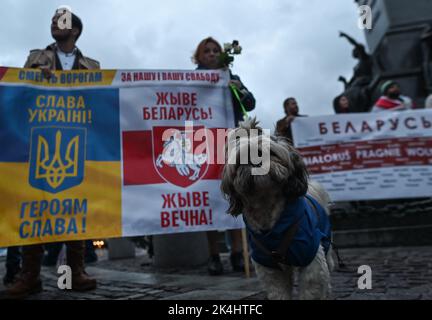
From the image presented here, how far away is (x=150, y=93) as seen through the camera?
4863 mm

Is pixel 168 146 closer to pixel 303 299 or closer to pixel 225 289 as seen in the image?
pixel 225 289

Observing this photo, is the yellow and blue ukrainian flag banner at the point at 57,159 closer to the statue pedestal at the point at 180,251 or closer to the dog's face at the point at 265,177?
the dog's face at the point at 265,177

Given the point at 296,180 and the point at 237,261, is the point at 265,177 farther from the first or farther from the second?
the point at 237,261

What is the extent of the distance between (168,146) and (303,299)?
105 inches

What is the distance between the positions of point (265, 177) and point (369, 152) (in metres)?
5.59

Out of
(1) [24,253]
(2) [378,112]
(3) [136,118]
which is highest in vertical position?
(2) [378,112]

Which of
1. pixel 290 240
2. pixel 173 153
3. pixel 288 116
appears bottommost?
pixel 290 240

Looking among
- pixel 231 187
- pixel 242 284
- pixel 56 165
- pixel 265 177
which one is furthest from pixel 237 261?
pixel 265 177

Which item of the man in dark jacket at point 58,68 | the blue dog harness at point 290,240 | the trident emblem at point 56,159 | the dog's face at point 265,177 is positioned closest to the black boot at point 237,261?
the man in dark jacket at point 58,68

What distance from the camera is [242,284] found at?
4242 millimetres

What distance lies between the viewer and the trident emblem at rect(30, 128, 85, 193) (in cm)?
420

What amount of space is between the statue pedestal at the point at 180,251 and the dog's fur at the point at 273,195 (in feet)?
13.0

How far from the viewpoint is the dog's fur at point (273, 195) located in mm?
2508
